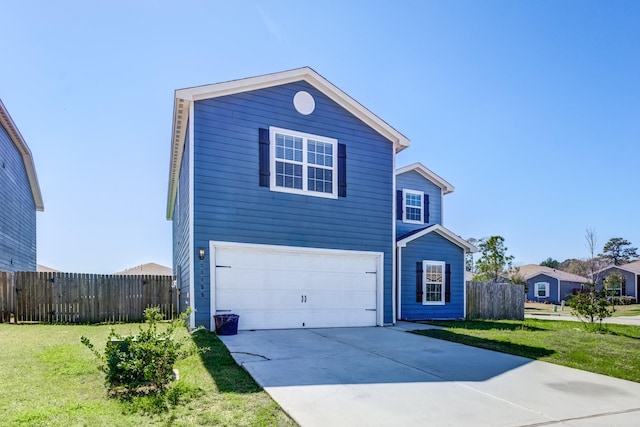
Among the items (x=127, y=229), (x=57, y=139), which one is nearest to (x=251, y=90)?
(x=57, y=139)

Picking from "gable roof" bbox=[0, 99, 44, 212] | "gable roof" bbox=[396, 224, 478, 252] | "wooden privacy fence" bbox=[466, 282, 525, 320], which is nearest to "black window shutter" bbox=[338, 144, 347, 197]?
"gable roof" bbox=[396, 224, 478, 252]

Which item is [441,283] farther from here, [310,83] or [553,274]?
[553,274]

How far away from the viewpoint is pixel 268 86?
10086mm

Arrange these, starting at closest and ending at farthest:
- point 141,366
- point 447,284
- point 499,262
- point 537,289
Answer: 1. point 141,366
2. point 447,284
3. point 499,262
4. point 537,289

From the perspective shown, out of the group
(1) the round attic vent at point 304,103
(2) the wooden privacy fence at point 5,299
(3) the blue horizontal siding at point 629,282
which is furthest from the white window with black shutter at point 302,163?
(3) the blue horizontal siding at point 629,282

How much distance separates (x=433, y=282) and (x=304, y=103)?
26.1 ft

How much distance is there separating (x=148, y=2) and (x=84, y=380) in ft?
27.1

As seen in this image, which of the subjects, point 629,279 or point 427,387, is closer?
point 427,387

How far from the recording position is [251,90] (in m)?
9.85

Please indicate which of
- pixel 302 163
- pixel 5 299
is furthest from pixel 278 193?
pixel 5 299

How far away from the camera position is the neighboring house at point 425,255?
13.7m

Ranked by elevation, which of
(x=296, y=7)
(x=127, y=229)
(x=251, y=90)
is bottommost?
(x=127, y=229)

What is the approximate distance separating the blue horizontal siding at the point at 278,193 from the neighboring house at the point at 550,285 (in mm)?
33353

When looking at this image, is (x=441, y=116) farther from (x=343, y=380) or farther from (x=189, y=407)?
(x=189, y=407)
